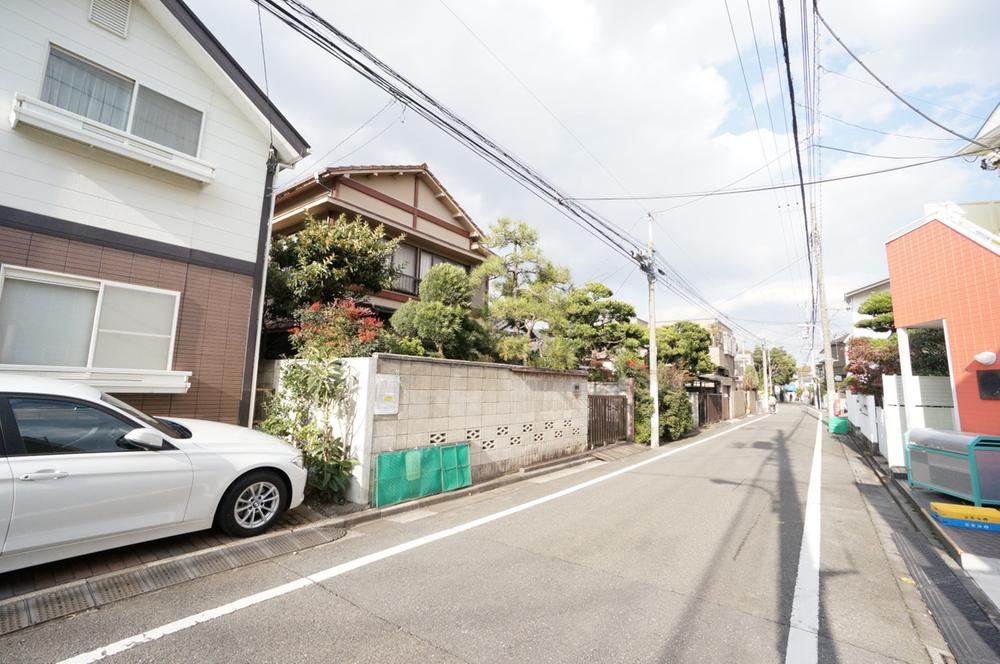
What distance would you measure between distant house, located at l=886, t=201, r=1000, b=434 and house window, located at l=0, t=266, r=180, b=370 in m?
13.4

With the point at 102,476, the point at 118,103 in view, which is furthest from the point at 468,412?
the point at 118,103

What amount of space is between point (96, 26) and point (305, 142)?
298 cm

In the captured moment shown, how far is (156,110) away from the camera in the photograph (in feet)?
21.7

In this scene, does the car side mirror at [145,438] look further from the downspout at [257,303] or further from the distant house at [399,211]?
the distant house at [399,211]

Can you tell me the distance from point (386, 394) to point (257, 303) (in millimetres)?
3216

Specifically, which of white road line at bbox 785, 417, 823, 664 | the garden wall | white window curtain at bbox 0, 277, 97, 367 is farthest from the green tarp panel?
white road line at bbox 785, 417, 823, 664

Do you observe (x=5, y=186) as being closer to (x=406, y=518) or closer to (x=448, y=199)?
(x=406, y=518)

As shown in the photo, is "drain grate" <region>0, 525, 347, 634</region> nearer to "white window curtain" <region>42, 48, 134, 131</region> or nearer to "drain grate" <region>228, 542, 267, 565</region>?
"drain grate" <region>228, 542, 267, 565</region>

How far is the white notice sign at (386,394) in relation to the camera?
5878 mm

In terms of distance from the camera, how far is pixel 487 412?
7934 mm

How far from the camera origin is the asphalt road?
278cm

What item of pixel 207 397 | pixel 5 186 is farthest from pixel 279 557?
pixel 5 186

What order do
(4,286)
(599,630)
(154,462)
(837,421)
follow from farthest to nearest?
(837,421) → (4,286) → (154,462) → (599,630)

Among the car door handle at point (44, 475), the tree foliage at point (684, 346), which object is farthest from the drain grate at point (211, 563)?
the tree foliage at point (684, 346)
